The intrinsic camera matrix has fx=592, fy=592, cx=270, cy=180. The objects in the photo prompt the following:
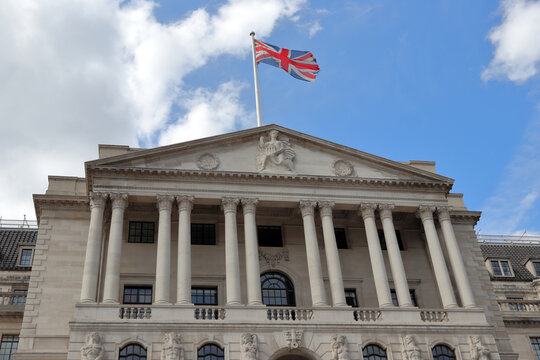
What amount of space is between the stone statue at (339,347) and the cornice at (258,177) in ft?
36.1

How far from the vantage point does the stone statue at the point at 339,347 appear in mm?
33328

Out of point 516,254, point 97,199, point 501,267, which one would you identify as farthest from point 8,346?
point 516,254

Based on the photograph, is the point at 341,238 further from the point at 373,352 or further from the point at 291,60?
the point at 291,60

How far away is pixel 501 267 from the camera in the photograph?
57.8 metres

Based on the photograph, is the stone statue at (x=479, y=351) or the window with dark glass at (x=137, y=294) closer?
the stone statue at (x=479, y=351)

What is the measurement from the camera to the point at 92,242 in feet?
117

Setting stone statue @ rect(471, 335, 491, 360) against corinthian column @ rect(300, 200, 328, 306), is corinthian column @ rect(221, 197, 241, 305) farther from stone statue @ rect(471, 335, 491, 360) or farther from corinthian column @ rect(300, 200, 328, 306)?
stone statue @ rect(471, 335, 491, 360)

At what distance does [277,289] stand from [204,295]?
5029 mm

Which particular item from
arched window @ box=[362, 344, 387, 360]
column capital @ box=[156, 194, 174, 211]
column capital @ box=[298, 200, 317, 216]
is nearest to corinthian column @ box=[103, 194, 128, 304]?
column capital @ box=[156, 194, 174, 211]

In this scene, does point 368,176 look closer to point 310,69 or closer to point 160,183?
point 310,69

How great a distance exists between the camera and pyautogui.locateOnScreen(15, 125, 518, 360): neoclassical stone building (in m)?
33.7

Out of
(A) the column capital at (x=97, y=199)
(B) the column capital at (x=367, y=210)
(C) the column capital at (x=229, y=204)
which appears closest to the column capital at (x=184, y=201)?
(C) the column capital at (x=229, y=204)

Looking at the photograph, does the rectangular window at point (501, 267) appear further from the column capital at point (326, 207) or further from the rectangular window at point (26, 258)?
the rectangular window at point (26, 258)

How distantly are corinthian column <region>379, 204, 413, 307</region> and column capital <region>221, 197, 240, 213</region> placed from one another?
33.2 feet
